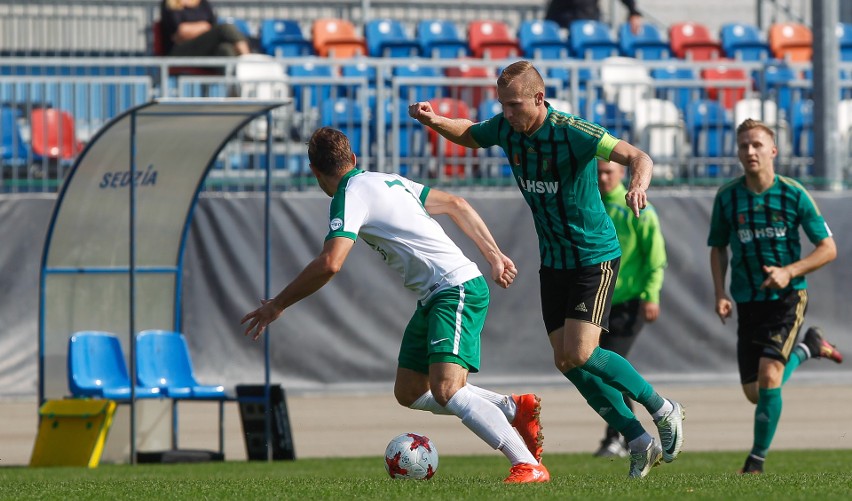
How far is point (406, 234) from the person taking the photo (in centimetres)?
772

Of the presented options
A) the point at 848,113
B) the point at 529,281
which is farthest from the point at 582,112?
the point at 848,113

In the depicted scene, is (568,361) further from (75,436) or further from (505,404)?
(75,436)

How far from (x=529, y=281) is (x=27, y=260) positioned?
18.1ft

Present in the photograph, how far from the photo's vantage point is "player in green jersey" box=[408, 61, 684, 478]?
7562mm

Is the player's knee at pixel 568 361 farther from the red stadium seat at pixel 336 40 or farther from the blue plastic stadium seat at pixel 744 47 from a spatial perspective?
the blue plastic stadium seat at pixel 744 47

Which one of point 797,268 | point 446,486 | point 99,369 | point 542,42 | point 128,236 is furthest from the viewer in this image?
point 542,42

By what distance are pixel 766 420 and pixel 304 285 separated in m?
3.56

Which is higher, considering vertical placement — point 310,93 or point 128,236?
point 310,93

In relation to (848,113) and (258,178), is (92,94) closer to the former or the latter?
(258,178)

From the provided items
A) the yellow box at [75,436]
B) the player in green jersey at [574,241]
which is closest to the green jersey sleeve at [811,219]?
the player in green jersey at [574,241]

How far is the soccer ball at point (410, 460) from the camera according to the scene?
25.7 ft

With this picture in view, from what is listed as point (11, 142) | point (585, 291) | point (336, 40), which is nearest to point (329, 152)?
point (585, 291)

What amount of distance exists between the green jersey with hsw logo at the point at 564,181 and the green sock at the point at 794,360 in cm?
210

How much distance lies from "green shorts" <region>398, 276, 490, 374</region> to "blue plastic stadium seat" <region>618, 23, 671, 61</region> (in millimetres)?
13781
